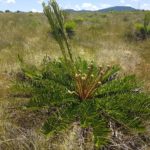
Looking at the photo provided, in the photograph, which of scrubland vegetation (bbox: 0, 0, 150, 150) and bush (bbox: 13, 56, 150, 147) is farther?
bush (bbox: 13, 56, 150, 147)

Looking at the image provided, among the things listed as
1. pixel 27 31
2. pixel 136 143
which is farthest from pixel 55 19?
pixel 27 31

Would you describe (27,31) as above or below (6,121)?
above

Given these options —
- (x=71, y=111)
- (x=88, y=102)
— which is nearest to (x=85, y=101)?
(x=88, y=102)

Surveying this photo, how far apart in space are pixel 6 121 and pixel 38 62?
133 inches

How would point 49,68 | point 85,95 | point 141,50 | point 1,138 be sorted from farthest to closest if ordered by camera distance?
point 141,50, point 49,68, point 85,95, point 1,138

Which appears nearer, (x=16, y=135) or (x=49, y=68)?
(x=16, y=135)

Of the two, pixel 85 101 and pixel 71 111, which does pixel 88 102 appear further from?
pixel 71 111

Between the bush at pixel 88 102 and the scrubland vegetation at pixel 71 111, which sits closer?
the scrubland vegetation at pixel 71 111

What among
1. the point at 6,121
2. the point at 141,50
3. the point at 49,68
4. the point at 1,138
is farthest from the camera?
the point at 141,50

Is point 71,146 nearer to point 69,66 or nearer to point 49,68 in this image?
point 69,66

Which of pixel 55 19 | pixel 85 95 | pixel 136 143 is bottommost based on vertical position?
pixel 136 143

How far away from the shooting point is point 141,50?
11.5 m

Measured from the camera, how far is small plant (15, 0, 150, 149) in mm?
3996

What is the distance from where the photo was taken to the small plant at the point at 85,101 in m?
4.00
